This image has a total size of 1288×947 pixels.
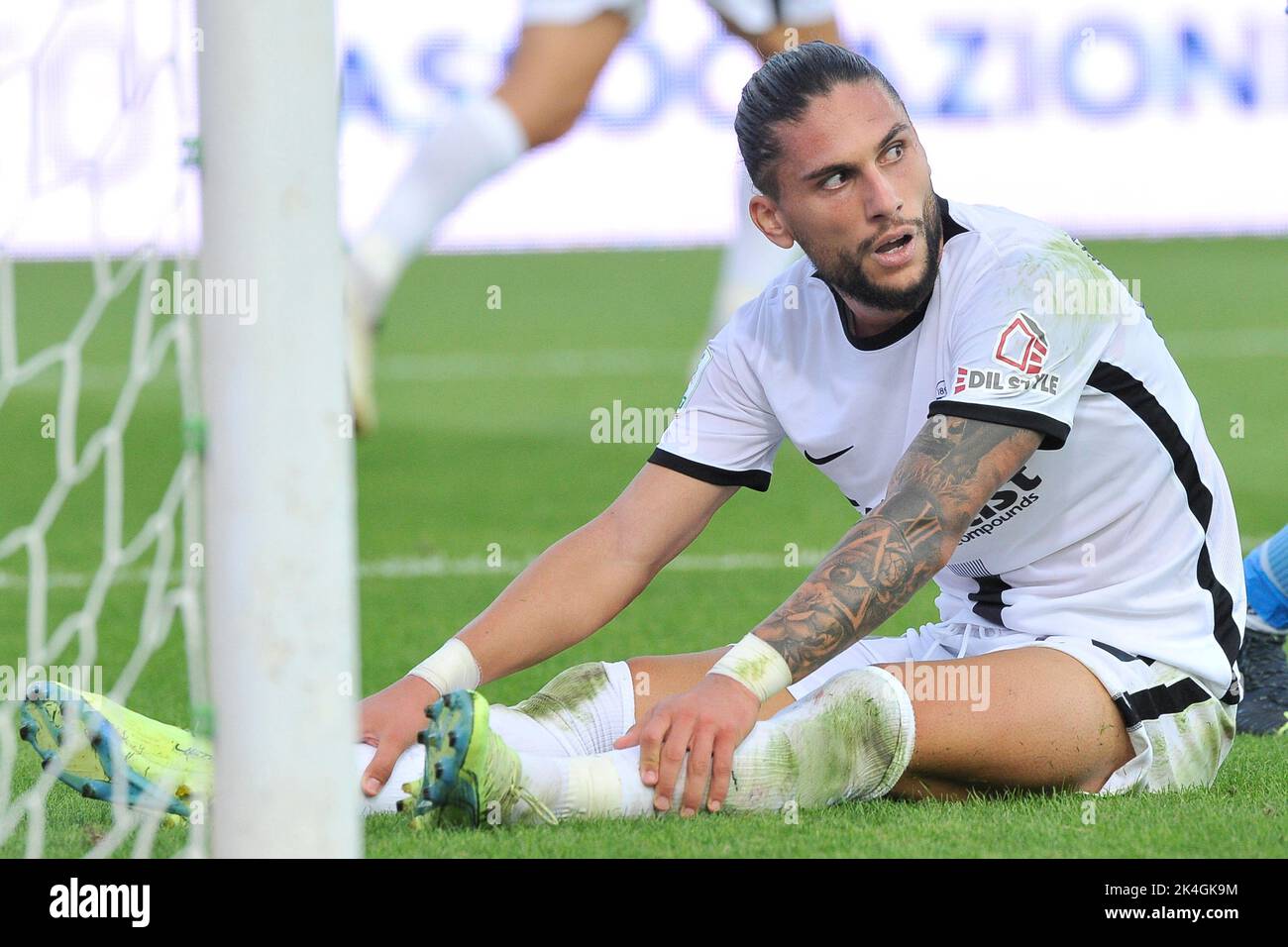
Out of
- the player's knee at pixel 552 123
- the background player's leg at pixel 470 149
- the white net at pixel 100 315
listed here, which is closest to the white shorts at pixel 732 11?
the background player's leg at pixel 470 149

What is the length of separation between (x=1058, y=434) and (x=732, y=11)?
469 cm

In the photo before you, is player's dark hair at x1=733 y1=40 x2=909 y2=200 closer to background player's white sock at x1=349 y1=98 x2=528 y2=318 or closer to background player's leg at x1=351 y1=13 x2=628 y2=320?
background player's leg at x1=351 y1=13 x2=628 y2=320

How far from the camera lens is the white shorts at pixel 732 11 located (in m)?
6.07

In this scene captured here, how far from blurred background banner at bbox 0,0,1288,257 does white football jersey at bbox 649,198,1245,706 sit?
8514 mm

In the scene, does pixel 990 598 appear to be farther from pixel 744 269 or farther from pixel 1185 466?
pixel 744 269

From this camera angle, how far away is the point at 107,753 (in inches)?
98.1

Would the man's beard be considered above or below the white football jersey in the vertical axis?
above

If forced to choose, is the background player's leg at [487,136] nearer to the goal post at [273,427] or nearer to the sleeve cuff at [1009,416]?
the sleeve cuff at [1009,416]

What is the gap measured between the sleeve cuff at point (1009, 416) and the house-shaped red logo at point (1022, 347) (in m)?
0.07

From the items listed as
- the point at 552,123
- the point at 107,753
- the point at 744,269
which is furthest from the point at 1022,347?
the point at 744,269

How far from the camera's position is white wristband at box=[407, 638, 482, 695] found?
2.81m

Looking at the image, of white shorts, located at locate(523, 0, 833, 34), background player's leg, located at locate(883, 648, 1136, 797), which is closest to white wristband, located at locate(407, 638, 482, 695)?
background player's leg, located at locate(883, 648, 1136, 797)
